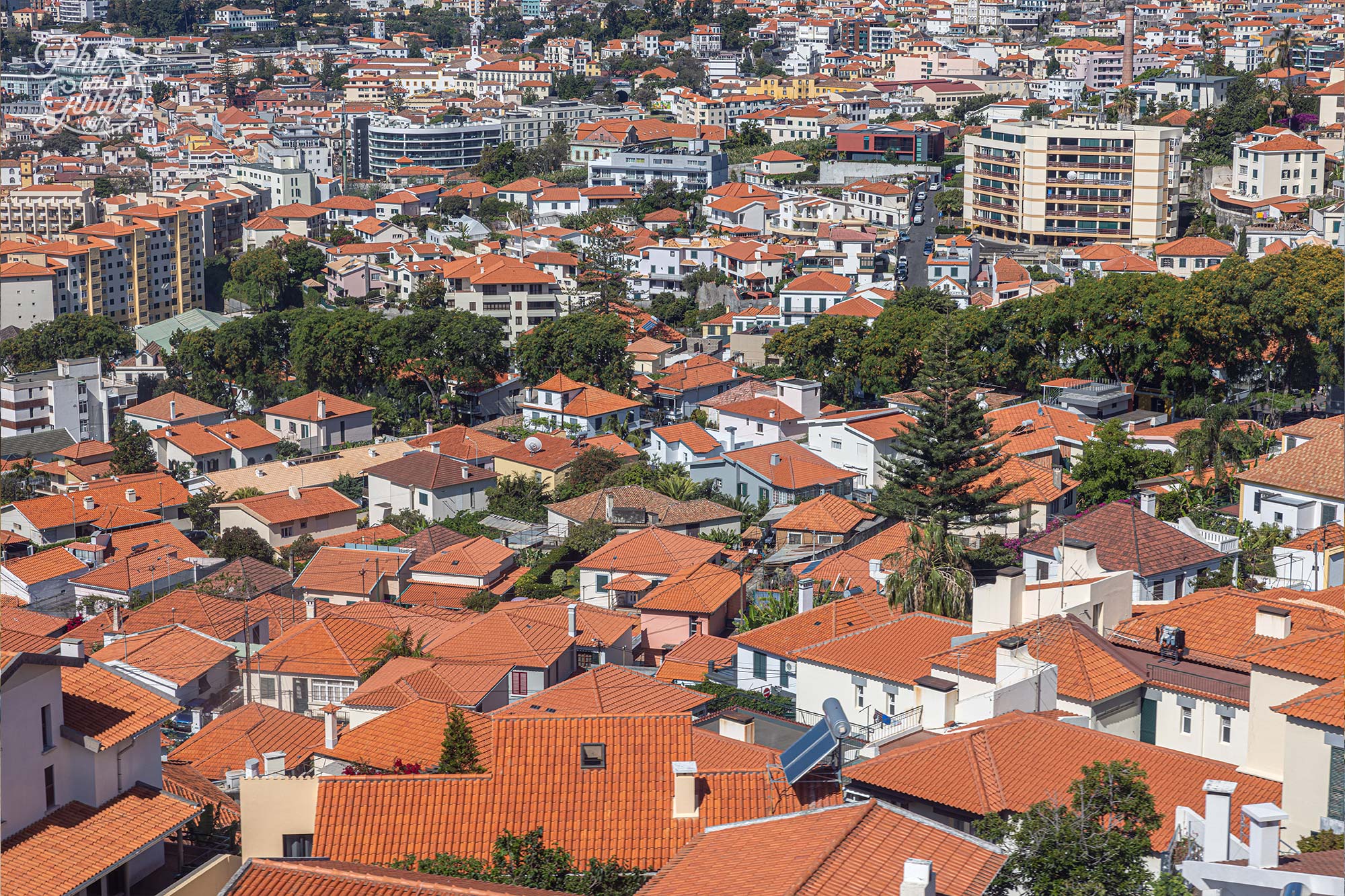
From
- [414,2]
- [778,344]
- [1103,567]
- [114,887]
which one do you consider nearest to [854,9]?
[414,2]

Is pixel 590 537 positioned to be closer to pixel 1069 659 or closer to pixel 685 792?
pixel 1069 659

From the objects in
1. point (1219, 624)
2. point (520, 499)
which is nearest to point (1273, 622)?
point (1219, 624)

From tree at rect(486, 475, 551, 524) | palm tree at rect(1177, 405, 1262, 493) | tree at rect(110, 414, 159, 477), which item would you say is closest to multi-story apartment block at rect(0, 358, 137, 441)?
tree at rect(110, 414, 159, 477)

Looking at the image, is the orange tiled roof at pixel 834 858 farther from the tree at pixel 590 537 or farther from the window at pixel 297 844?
the tree at pixel 590 537

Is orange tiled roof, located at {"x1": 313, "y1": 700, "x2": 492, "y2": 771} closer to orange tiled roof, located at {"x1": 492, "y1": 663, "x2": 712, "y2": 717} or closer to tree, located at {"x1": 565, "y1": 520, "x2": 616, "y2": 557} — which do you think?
orange tiled roof, located at {"x1": 492, "y1": 663, "x2": 712, "y2": 717}

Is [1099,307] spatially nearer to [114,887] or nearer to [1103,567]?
[1103,567]
